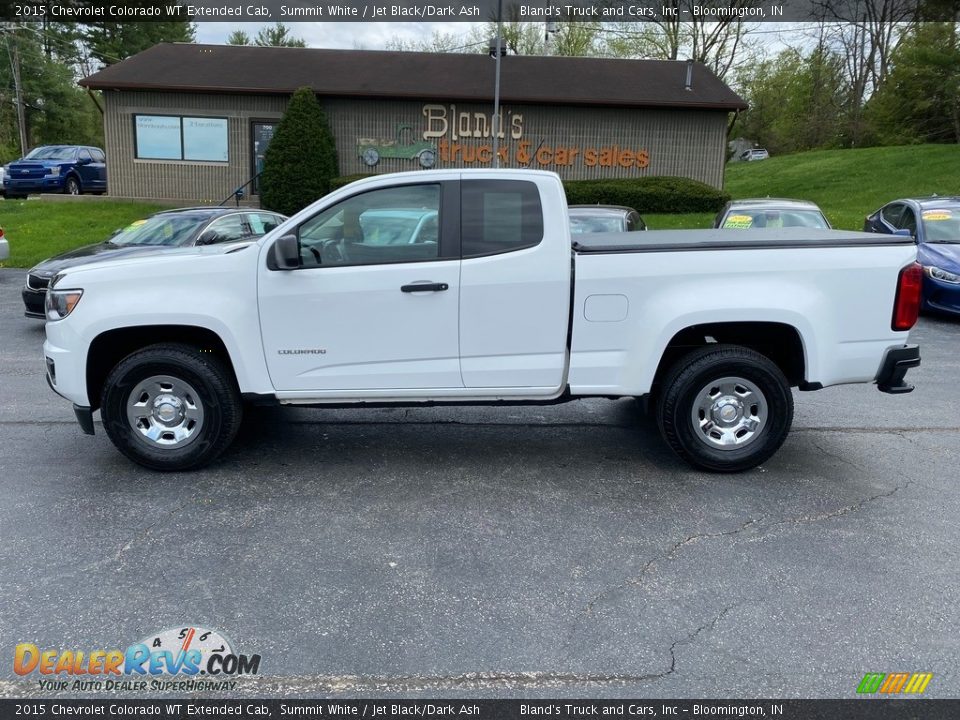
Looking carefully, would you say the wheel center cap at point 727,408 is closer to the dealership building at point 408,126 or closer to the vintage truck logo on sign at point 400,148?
the dealership building at point 408,126

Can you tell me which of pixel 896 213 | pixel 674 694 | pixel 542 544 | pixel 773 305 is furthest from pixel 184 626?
pixel 896 213

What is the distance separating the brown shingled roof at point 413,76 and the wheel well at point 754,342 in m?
18.3

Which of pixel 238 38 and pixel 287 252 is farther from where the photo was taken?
pixel 238 38

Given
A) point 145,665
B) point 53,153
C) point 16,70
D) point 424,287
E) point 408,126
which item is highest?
point 16,70

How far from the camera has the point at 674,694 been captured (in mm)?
2871

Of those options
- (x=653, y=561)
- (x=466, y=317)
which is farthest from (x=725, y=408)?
(x=466, y=317)

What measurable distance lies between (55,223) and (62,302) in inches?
655

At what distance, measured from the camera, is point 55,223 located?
62.6ft

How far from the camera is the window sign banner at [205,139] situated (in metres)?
22.7

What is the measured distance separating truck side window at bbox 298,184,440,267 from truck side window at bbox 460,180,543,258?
21 centimetres

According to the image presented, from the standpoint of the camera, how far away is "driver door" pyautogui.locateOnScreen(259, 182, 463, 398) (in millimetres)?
4781

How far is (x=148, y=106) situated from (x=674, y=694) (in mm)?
23897

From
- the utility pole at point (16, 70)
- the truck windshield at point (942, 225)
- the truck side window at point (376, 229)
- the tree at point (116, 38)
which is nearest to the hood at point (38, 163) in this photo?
the utility pole at point (16, 70)

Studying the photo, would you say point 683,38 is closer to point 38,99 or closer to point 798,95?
point 798,95
